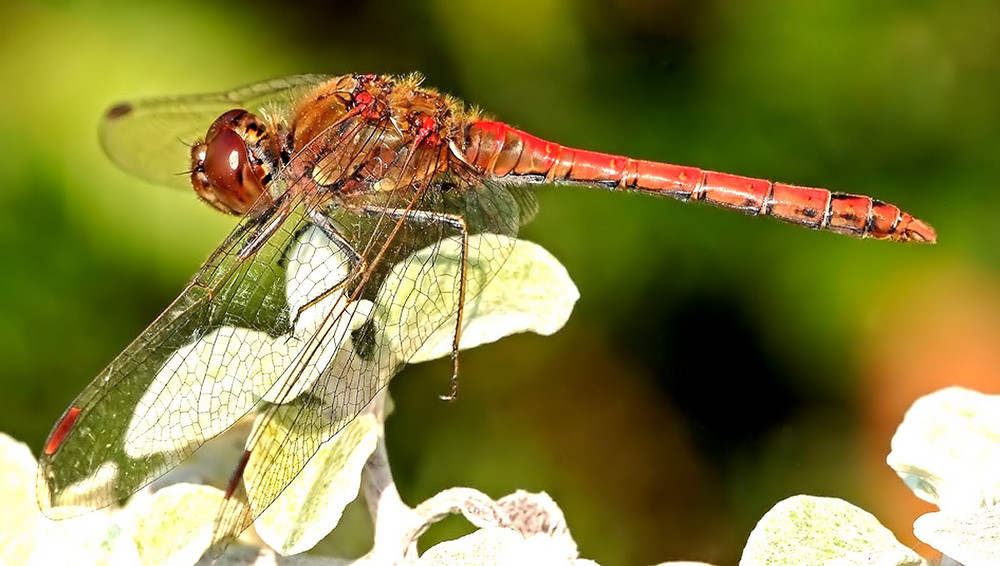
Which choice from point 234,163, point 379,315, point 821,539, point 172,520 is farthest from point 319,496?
point 234,163

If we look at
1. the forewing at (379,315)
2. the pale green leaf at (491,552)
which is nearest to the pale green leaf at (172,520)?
the forewing at (379,315)

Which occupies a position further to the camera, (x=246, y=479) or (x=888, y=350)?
(x=888, y=350)

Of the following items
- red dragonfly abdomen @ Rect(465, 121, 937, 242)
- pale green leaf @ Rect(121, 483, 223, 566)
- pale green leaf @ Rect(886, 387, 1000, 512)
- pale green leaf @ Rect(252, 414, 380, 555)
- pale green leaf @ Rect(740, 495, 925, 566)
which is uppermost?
red dragonfly abdomen @ Rect(465, 121, 937, 242)

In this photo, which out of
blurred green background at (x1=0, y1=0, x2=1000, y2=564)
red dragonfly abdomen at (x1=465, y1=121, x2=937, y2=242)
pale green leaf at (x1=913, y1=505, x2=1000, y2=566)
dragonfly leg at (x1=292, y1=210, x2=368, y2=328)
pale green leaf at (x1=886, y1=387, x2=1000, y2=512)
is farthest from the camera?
blurred green background at (x1=0, y1=0, x2=1000, y2=564)

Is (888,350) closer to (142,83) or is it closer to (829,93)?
(829,93)

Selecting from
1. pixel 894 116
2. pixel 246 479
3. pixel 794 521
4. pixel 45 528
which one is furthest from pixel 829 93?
pixel 45 528

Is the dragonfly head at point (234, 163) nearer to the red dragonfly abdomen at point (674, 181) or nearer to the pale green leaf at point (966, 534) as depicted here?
the red dragonfly abdomen at point (674, 181)

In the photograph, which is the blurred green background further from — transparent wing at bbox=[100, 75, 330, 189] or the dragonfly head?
the dragonfly head

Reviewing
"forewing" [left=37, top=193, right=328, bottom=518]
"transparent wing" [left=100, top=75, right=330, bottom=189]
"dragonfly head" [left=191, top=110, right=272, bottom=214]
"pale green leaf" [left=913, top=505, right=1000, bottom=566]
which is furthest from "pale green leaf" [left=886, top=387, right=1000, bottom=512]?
"transparent wing" [left=100, top=75, right=330, bottom=189]

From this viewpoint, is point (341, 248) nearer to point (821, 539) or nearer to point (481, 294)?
point (481, 294)
